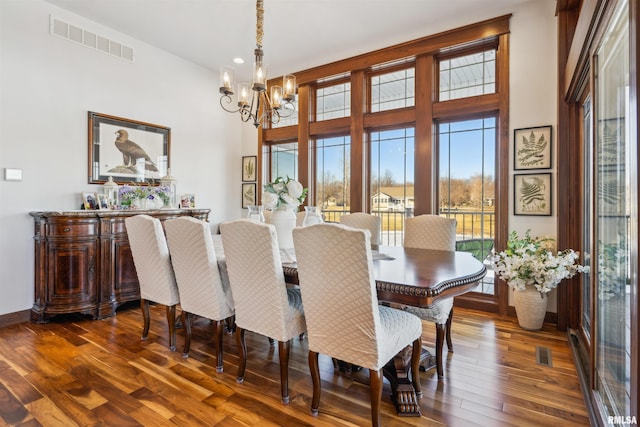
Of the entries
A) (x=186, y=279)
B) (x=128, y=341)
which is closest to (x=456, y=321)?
(x=186, y=279)

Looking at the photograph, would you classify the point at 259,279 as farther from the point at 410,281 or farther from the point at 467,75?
the point at 467,75

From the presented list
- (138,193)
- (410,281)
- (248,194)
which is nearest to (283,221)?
(410,281)

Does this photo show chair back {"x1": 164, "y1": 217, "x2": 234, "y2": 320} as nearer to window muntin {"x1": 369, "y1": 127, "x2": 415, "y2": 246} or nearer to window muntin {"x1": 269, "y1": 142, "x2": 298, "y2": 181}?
window muntin {"x1": 369, "y1": 127, "x2": 415, "y2": 246}

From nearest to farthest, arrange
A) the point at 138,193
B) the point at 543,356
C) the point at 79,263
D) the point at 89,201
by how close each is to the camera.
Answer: the point at 543,356 < the point at 79,263 < the point at 89,201 < the point at 138,193

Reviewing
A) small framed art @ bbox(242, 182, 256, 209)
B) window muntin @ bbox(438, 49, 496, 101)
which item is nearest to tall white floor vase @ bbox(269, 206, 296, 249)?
window muntin @ bbox(438, 49, 496, 101)

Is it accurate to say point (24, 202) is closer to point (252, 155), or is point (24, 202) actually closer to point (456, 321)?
point (252, 155)

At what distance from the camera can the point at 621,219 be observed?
1.44 metres

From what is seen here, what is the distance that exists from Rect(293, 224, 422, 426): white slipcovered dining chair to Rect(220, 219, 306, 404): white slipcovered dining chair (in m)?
0.20

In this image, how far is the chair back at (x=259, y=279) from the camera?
188cm

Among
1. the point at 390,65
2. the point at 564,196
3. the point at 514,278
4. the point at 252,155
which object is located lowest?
the point at 514,278

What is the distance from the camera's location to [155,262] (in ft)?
8.47

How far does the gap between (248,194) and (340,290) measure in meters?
4.04

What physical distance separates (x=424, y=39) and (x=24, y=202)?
14.6 feet

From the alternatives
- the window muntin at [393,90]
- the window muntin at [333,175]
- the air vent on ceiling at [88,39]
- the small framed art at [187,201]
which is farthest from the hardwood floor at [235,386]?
the air vent on ceiling at [88,39]
